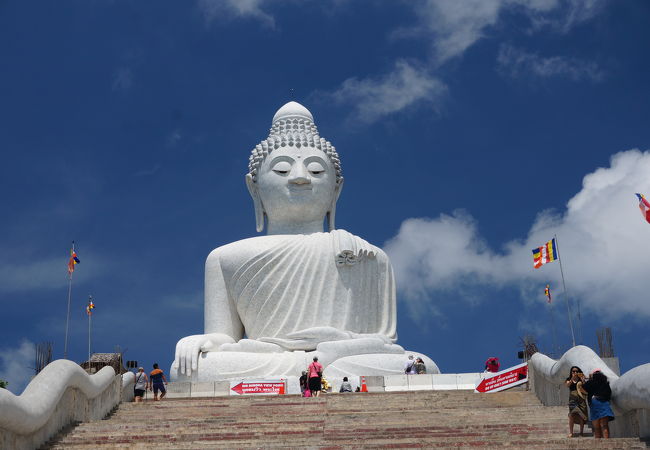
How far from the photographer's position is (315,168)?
23141 millimetres

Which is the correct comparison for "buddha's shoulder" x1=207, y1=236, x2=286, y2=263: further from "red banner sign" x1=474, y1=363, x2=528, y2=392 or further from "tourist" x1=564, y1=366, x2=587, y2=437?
"tourist" x1=564, y1=366, x2=587, y2=437

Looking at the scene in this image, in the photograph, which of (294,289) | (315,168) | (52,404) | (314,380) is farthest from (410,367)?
(52,404)

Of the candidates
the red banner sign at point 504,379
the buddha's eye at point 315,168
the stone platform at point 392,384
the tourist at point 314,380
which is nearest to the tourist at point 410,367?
the stone platform at point 392,384

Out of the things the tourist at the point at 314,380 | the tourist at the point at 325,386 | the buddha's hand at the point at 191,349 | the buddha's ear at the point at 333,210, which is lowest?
the tourist at the point at 314,380

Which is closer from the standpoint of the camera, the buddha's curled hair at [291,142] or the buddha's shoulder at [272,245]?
the buddha's shoulder at [272,245]

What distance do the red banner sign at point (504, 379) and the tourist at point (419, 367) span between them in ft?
7.25

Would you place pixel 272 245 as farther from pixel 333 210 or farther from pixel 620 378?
pixel 620 378

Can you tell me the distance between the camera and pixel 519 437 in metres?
10.7

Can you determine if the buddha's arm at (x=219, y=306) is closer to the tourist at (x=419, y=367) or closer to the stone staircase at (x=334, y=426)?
the tourist at (x=419, y=367)

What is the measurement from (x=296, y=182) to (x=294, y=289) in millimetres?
2548

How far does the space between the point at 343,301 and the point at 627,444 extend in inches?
514

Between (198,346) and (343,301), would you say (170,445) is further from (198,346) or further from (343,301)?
(343,301)

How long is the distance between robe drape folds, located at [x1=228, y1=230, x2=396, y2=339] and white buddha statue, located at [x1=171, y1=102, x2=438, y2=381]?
2 centimetres

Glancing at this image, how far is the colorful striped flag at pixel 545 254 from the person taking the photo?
→ 2289 centimetres
